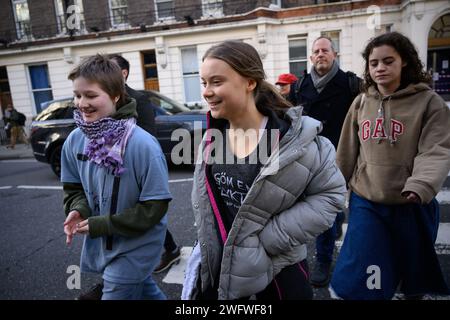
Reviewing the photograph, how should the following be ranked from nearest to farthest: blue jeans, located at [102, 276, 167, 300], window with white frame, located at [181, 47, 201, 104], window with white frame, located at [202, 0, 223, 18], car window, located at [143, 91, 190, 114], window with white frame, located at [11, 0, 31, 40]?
blue jeans, located at [102, 276, 167, 300]
car window, located at [143, 91, 190, 114]
window with white frame, located at [202, 0, 223, 18]
window with white frame, located at [181, 47, 201, 104]
window with white frame, located at [11, 0, 31, 40]

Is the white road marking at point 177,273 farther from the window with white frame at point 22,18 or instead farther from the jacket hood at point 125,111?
the window with white frame at point 22,18

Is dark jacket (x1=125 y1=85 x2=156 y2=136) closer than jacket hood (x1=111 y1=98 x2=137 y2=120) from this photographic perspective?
No

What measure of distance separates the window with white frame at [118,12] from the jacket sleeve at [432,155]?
17.6 meters

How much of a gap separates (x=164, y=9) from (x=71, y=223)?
55.3 feet

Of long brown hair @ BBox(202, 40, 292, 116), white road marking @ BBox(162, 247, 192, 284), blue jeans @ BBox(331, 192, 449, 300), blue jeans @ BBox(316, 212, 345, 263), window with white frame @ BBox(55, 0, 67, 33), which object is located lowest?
white road marking @ BBox(162, 247, 192, 284)

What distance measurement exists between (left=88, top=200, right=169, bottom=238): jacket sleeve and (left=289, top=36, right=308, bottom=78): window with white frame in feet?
47.1

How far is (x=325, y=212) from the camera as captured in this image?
5.24ft

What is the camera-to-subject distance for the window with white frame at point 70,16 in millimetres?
17531

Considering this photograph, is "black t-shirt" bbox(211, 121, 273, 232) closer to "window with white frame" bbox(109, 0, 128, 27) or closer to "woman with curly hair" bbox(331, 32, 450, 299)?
"woman with curly hair" bbox(331, 32, 450, 299)

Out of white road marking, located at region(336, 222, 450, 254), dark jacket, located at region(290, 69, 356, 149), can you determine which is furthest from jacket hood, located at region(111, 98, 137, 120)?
white road marking, located at region(336, 222, 450, 254)

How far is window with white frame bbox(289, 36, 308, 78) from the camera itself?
15.1 metres

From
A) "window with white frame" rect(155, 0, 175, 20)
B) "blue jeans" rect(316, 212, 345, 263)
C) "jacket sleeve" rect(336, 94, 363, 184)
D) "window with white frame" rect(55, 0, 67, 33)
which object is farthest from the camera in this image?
"window with white frame" rect(55, 0, 67, 33)

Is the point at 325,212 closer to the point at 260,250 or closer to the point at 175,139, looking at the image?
the point at 260,250
